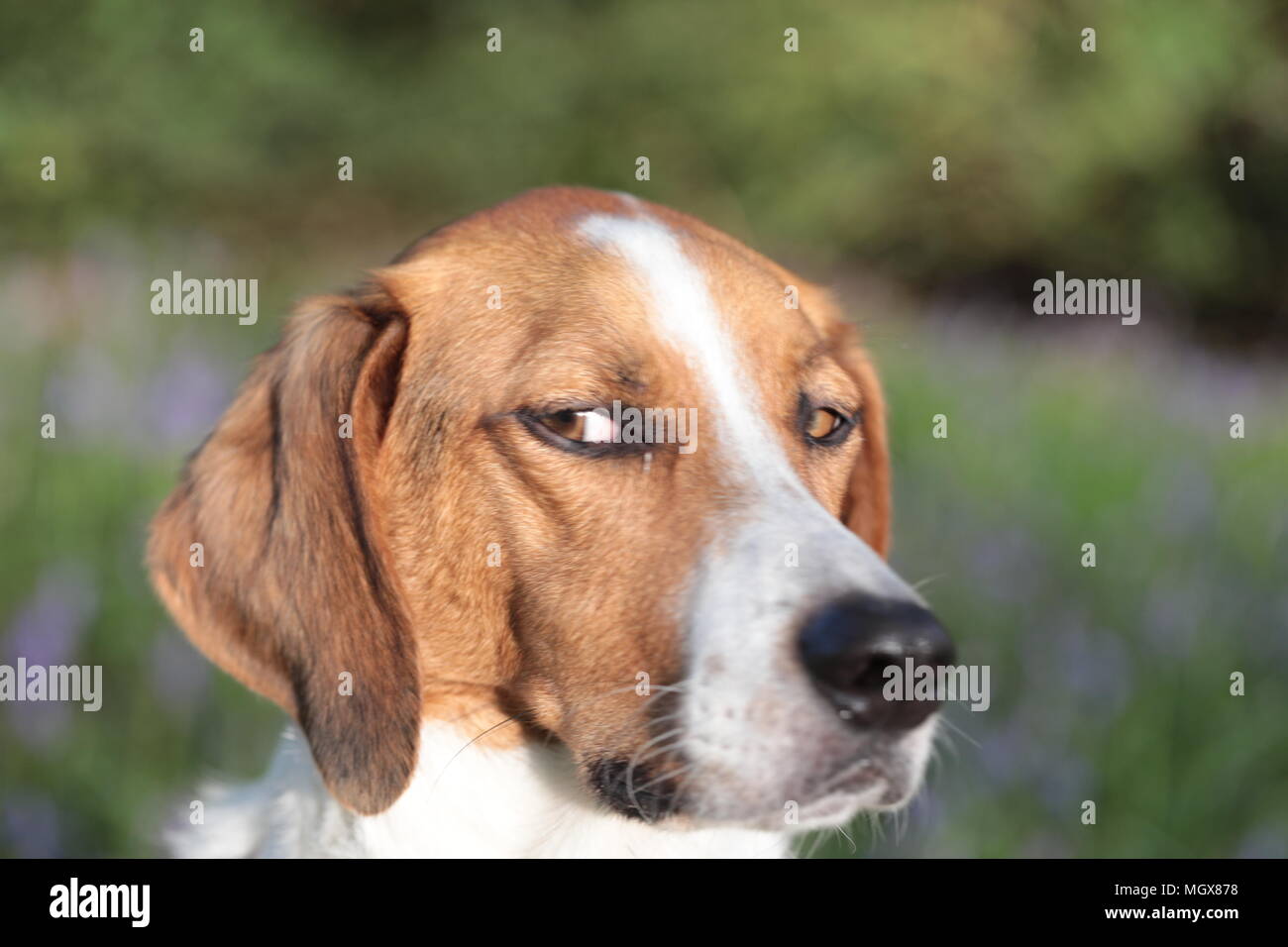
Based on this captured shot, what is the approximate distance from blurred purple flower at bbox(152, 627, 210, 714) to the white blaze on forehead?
250 centimetres

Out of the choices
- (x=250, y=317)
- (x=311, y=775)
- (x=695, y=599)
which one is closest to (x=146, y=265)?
(x=250, y=317)

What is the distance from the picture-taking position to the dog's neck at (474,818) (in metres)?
2.46

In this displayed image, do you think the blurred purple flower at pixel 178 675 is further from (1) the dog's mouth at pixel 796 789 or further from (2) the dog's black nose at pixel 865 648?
(2) the dog's black nose at pixel 865 648

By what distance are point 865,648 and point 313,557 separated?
3.71 feet

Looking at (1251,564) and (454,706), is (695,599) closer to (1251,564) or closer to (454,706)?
(454,706)

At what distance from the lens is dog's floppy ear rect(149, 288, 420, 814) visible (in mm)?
2395

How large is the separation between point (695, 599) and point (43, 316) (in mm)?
5426

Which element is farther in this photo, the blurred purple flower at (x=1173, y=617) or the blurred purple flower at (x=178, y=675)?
the blurred purple flower at (x=1173, y=617)

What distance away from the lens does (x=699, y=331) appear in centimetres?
251
